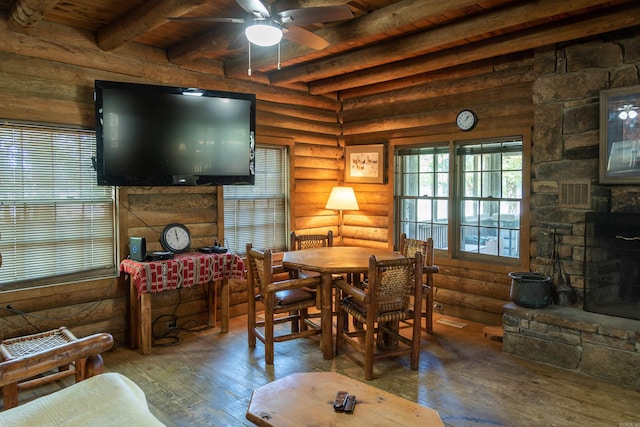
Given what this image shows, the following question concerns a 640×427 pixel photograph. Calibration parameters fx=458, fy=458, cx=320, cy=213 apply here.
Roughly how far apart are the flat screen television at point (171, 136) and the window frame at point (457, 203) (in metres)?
1.97

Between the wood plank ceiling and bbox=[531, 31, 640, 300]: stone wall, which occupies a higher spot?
the wood plank ceiling

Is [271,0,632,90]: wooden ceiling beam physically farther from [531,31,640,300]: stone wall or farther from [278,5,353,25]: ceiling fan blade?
[278,5,353,25]: ceiling fan blade

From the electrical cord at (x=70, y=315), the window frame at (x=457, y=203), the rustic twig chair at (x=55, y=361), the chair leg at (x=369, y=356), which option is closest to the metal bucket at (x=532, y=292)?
the window frame at (x=457, y=203)

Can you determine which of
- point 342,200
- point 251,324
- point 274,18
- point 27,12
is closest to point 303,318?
point 251,324

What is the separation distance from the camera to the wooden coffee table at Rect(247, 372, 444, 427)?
202 centimetres

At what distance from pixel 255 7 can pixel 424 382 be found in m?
2.81

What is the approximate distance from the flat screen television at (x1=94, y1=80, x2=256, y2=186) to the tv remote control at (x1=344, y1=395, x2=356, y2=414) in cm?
283

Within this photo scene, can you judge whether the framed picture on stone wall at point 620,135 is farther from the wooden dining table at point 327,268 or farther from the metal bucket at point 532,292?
the wooden dining table at point 327,268

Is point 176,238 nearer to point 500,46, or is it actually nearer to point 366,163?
point 366,163

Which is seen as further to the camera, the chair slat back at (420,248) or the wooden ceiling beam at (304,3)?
the chair slat back at (420,248)

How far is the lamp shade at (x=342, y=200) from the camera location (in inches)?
225

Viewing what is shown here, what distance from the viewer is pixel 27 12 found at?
3068 millimetres

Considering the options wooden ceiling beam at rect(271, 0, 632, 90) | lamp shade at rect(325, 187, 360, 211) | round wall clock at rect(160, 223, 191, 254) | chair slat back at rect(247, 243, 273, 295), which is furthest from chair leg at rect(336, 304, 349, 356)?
wooden ceiling beam at rect(271, 0, 632, 90)

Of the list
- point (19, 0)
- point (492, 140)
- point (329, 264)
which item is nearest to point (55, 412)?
point (329, 264)
